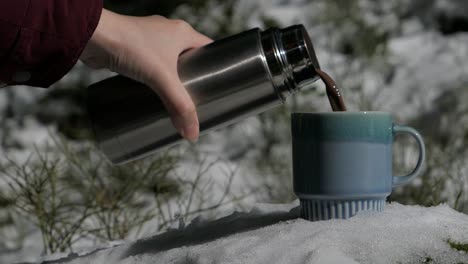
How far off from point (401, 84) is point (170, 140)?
166cm

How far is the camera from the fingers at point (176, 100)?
4.05 ft

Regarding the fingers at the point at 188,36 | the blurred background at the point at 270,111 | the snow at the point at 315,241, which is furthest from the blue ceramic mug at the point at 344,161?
the blurred background at the point at 270,111

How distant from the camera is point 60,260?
4.41ft

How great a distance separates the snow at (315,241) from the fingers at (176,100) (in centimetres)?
19

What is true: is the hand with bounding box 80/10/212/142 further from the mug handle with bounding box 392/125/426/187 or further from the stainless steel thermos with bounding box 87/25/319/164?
the mug handle with bounding box 392/125/426/187

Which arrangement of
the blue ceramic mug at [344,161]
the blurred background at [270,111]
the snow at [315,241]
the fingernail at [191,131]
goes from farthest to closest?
the blurred background at [270,111], the fingernail at [191,131], the blue ceramic mug at [344,161], the snow at [315,241]

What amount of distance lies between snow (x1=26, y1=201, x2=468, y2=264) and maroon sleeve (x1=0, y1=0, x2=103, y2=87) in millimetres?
343

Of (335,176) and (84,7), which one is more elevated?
(84,7)

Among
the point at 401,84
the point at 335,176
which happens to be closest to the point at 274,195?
the point at 401,84

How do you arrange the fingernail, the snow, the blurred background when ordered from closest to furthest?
the snow
the fingernail
the blurred background

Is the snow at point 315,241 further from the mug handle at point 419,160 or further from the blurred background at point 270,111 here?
the blurred background at point 270,111

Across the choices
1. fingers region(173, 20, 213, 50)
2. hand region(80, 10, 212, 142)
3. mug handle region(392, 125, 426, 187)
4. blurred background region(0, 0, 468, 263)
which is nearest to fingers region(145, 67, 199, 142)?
hand region(80, 10, 212, 142)

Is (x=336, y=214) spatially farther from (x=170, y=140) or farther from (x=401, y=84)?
(x=401, y=84)

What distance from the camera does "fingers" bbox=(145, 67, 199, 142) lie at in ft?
4.05
